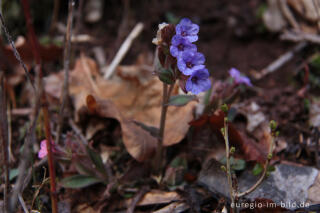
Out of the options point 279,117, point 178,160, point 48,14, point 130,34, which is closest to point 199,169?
point 178,160

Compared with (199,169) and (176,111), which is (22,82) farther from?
(199,169)

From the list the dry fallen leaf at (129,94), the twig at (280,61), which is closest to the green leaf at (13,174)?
the dry fallen leaf at (129,94)

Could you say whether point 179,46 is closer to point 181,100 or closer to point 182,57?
point 182,57

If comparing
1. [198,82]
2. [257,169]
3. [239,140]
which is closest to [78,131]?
[198,82]

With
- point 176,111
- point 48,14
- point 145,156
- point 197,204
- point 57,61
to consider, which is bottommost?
point 197,204

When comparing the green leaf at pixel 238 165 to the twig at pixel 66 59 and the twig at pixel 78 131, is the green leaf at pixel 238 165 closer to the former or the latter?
the twig at pixel 78 131
